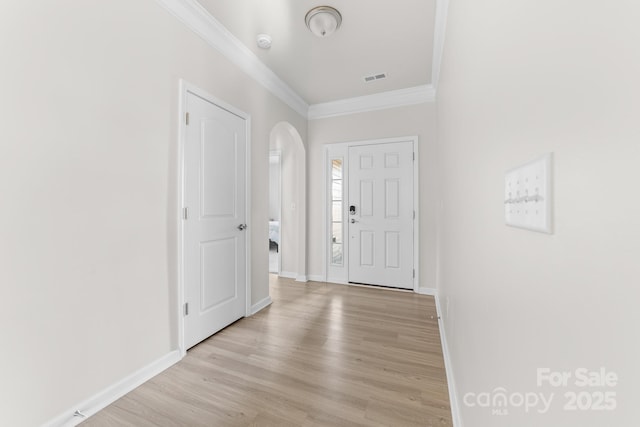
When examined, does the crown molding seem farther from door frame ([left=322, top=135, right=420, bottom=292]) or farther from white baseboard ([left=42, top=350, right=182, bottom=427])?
white baseboard ([left=42, top=350, right=182, bottom=427])

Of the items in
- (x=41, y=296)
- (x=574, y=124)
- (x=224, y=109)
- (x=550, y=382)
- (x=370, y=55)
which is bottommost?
(x=41, y=296)

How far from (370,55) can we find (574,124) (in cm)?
279

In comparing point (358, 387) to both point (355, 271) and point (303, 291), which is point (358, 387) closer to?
point (303, 291)

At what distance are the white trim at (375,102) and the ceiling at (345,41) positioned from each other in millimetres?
104

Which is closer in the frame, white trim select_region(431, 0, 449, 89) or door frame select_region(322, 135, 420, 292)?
white trim select_region(431, 0, 449, 89)

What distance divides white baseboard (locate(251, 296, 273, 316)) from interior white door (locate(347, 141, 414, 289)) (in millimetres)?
1303

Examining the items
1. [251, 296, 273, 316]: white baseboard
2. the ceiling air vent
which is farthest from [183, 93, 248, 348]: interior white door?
A: the ceiling air vent

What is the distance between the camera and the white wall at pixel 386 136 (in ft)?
11.5

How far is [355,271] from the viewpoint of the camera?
3934mm

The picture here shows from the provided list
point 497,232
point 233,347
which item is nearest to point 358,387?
point 233,347

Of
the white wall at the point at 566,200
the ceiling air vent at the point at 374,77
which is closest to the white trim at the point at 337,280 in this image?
the ceiling air vent at the point at 374,77

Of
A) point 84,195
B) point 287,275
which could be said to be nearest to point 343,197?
point 287,275

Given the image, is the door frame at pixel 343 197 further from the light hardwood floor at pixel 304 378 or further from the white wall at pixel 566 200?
the white wall at pixel 566 200

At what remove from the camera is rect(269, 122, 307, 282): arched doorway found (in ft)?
13.6
